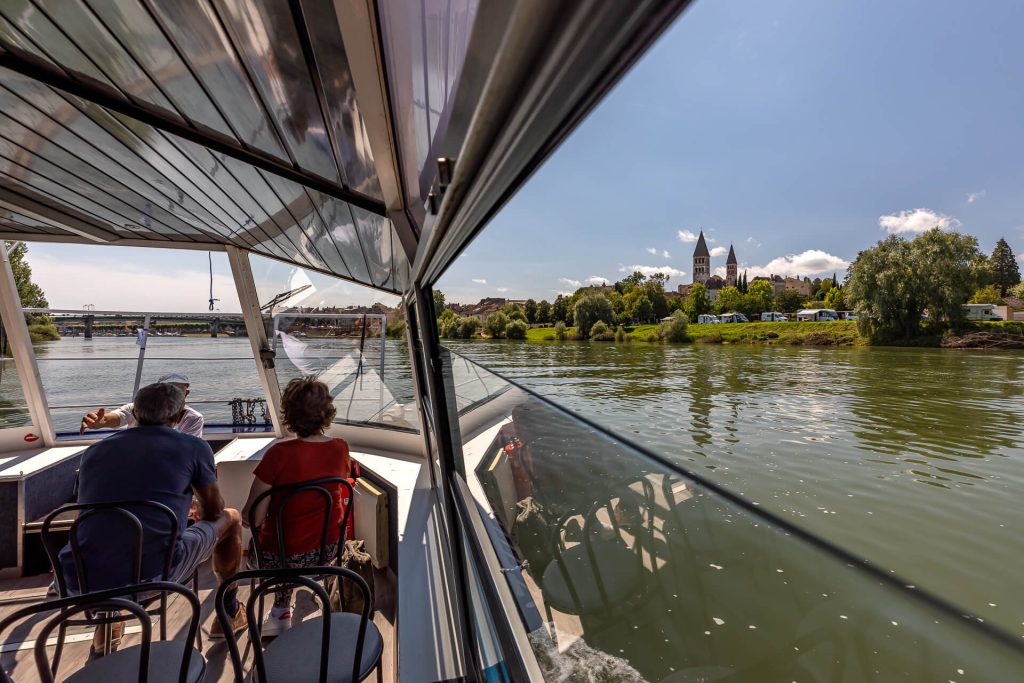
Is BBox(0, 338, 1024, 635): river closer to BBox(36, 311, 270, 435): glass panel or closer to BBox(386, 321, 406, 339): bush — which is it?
BBox(36, 311, 270, 435): glass panel

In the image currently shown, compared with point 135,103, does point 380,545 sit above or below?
below

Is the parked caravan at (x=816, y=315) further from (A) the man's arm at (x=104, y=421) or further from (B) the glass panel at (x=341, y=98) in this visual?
(A) the man's arm at (x=104, y=421)

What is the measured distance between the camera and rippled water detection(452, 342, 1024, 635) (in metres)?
4.65

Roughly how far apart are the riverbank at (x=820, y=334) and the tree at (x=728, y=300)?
1.30 ft

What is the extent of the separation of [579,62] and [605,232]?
1.77 metres

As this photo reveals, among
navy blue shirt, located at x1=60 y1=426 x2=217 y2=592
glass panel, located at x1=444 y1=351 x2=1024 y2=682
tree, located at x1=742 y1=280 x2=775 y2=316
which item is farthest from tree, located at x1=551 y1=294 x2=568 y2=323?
tree, located at x1=742 y1=280 x2=775 y2=316

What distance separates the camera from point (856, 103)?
119 centimetres

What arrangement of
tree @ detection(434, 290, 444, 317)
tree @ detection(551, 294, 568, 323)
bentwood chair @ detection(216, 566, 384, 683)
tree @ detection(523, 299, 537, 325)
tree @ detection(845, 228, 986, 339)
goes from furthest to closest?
tree @ detection(551, 294, 568, 323) → tree @ detection(845, 228, 986, 339) → tree @ detection(523, 299, 537, 325) → tree @ detection(434, 290, 444, 317) → bentwood chair @ detection(216, 566, 384, 683)

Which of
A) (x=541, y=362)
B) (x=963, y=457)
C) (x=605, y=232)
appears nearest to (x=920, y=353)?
(x=963, y=457)

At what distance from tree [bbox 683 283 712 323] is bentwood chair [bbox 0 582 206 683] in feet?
30.2

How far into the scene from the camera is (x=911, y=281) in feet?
19.3

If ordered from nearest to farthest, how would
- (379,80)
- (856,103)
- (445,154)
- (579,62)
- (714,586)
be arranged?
(579,62) → (714,586) → (445,154) → (379,80) → (856,103)

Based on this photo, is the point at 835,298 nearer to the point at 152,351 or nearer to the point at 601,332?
the point at 601,332

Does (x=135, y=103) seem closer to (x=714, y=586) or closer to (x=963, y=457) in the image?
(x=714, y=586)
